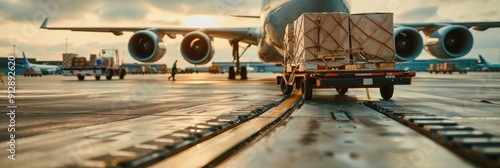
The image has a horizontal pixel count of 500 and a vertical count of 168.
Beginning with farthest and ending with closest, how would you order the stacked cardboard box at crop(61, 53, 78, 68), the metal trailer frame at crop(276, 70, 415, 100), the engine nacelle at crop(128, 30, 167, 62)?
the stacked cardboard box at crop(61, 53, 78, 68) → the engine nacelle at crop(128, 30, 167, 62) → the metal trailer frame at crop(276, 70, 415, 100)

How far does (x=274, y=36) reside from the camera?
1540cm

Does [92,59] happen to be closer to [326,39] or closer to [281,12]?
[281,12]

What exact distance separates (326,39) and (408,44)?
772 cm

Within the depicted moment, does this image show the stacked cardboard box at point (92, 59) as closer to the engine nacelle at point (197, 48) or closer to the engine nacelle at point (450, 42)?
the engine nacelle at point (197, 48)

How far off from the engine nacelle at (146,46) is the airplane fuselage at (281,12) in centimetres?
483

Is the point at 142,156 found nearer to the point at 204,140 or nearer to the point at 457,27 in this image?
the point at 204,140

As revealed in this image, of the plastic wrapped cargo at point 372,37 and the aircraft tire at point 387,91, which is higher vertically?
the plastic wrapped cargo at point 372,37

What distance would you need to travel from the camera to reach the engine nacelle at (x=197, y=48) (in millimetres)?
20406

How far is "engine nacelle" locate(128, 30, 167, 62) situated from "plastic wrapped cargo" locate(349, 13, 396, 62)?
11.8m

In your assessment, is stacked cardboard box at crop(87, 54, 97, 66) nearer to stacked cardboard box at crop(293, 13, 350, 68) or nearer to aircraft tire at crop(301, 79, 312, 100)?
stacked cardboard box at crop(293, 13, 350, 68)

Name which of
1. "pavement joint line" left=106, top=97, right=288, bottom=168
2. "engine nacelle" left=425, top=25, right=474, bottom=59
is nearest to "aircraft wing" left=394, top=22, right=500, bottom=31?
"engine nacelle" left=425, top=25, right=474, bottom=59

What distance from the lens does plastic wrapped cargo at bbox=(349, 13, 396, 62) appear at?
9.98 m

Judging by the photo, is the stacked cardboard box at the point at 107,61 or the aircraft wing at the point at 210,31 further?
the stacked cardboard box at the point at 107,61

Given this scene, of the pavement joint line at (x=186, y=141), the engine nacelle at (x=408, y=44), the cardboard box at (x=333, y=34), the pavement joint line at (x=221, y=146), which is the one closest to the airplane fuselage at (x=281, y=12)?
the cardboard box at (x=333, y=34)
